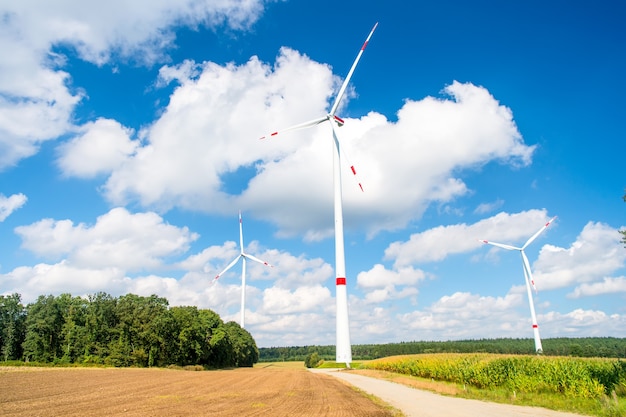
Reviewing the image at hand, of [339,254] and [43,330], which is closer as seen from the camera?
[339,254]

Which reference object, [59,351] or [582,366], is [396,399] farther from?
[59,351]

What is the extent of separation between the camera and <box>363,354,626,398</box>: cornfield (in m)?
29.3

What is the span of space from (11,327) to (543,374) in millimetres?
111677

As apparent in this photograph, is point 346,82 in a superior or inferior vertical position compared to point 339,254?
superior

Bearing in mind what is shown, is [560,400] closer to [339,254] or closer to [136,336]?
[339,254]

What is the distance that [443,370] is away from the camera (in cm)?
5059

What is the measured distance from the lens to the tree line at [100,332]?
94.2m

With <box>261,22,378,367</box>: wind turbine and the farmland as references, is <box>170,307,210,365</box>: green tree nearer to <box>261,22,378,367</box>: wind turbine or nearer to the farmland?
<box>261,22,378,367</box>: wind turbine

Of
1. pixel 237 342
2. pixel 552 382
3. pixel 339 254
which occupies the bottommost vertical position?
pixel 552 382

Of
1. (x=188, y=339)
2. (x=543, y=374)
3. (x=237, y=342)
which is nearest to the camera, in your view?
(x=543, y=374)

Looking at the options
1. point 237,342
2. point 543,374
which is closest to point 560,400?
point 543,374

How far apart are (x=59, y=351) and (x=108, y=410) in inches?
3837

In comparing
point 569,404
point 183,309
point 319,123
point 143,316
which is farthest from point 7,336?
point 569,404

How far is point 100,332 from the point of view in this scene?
98.3 m
